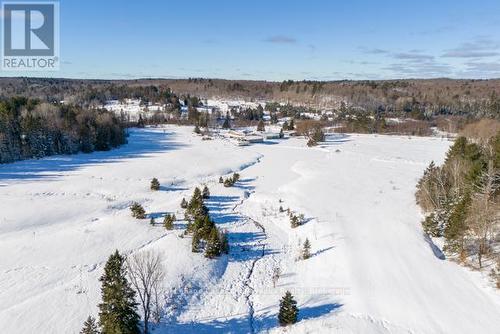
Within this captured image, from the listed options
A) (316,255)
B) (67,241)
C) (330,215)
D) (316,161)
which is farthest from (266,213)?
(316,161)

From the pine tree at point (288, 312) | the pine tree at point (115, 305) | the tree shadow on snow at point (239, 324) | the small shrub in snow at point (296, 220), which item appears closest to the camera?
the pine tree at point (115, 305)

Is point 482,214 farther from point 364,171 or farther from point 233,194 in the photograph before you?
point 364,171

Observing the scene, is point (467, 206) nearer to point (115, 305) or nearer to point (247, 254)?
point (247, 254)

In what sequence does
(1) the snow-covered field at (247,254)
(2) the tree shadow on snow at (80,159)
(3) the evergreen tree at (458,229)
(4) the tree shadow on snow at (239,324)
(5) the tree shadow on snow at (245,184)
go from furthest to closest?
(2) the tree shadow on snow at (80,159)
(5) the tree shadow on snow at (245,184)
(3) the evergreen tree at (458,229)
(1) the snow-covered field at (247,254)
(4) the tree shadow on snow at (239,324)

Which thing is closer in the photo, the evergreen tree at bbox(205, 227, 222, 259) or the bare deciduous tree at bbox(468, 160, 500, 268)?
the bare deciduous tree at bbox(468, 160, 500, 268)

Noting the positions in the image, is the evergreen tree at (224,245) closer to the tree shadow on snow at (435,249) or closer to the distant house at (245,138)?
the tree shadow on snow at (435,249)

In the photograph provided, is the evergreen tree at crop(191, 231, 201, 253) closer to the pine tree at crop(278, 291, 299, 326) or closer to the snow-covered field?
the snow-covered field

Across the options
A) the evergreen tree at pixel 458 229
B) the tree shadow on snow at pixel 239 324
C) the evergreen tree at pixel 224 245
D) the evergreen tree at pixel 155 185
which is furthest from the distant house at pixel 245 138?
the tree shadow on snow at pixel 239 324

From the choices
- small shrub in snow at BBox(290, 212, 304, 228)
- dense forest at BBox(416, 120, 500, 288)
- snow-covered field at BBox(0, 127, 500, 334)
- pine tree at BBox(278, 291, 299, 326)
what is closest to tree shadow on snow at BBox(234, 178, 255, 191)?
snow-covered field at BBox(0, 127, 500, 334)
